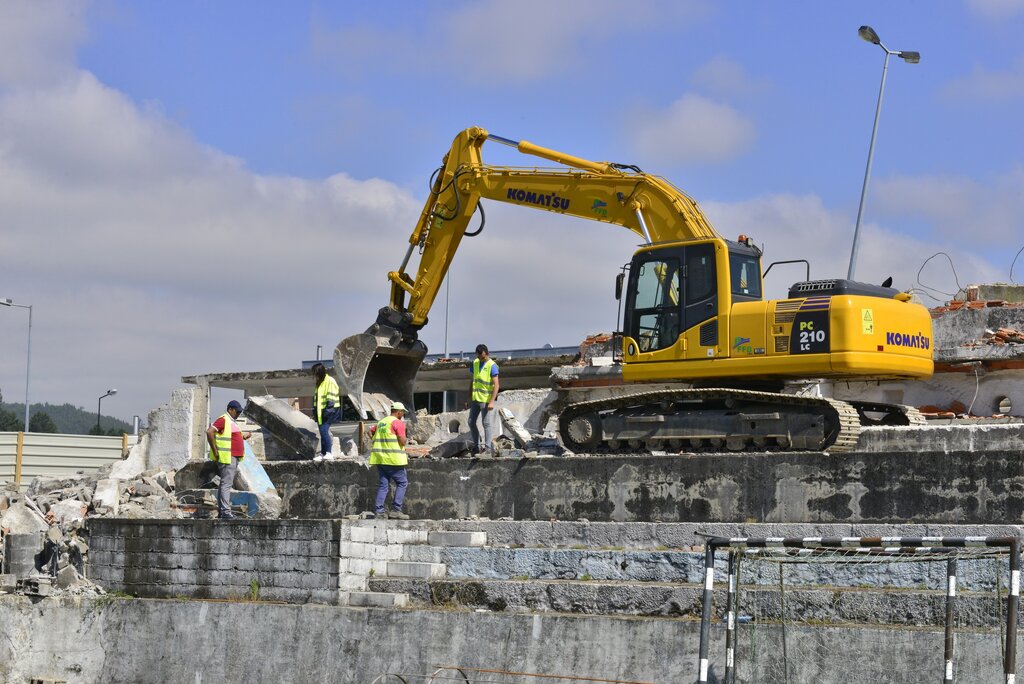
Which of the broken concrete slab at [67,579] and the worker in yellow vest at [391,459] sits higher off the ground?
the worker in yellow vest at [391,459]

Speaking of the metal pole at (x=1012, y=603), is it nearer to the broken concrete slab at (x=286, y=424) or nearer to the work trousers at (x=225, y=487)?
the work trousers at (x=225, y=487)

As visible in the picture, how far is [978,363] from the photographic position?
17.4 meters

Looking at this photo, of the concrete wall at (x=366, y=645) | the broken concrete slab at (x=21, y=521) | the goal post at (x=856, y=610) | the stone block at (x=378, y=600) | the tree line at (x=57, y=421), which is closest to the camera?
the goal post at (x=856, y=610)

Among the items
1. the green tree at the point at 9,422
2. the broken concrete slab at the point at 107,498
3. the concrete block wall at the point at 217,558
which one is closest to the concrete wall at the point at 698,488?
the broken concrete slab at the point at 107,498

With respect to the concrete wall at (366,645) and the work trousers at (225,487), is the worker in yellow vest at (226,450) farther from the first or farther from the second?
the concrete wall at (366,645)

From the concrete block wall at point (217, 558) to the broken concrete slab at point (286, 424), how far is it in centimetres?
381

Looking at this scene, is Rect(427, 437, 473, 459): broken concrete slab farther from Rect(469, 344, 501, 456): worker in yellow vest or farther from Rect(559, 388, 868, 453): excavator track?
Rect(559, 388, 868, 453): excavator track

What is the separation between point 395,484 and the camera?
14047mm

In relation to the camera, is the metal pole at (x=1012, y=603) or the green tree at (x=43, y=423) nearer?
the metal pole at (x=1012, y=603)

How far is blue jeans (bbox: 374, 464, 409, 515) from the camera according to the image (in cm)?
1377

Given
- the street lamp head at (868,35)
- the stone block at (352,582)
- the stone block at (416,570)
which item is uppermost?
the street lamp head at (868,35)

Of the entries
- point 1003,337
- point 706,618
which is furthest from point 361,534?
point 1003,337

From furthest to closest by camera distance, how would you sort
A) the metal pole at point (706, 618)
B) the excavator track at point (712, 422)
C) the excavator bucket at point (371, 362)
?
the excavator bucket at point (371, 362) → the excavator track at point (712, 422) → the metal pole at point (706, 618)

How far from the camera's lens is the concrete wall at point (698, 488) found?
452 inches
